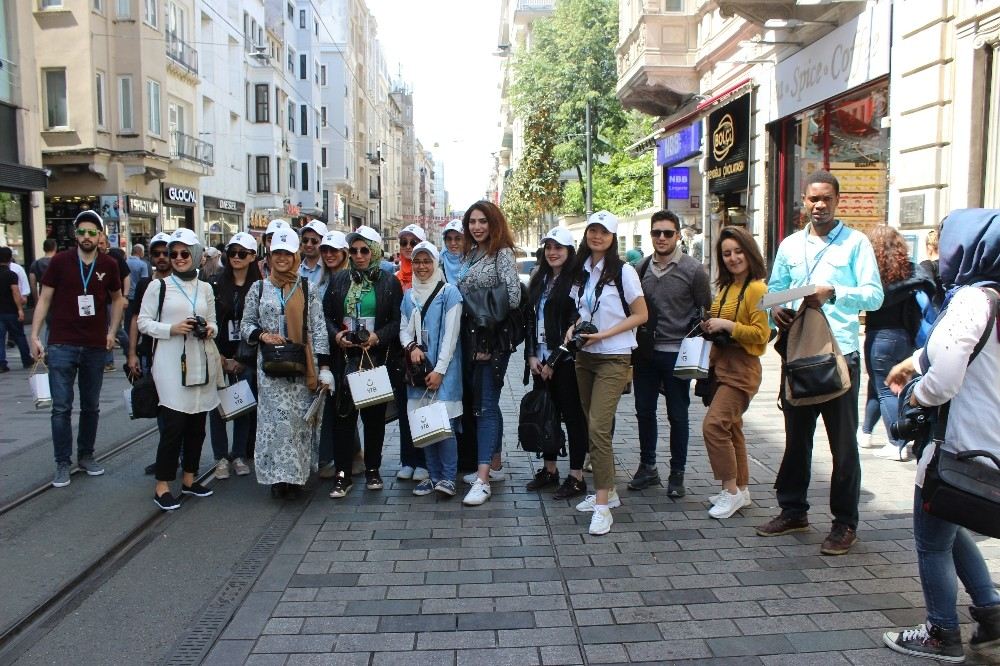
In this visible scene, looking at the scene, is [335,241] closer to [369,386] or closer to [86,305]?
[369,386]

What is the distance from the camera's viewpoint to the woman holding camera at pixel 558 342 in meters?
5.52

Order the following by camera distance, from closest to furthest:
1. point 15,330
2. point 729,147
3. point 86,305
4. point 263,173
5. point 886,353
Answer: point 86,305, point 886,353, point 15,330, point 729,147, point 263,173

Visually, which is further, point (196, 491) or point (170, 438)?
point (196, 491)

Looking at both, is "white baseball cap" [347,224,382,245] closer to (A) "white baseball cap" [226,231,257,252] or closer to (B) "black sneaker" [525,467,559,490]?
(A) "white baseball cap" [226,231,257,252]

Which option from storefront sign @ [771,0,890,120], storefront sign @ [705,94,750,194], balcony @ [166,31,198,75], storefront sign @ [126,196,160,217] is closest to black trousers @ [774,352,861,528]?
storefront sign @ [771,0,890,120]

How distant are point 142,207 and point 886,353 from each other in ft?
83.0

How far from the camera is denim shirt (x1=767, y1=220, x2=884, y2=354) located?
4441 mm

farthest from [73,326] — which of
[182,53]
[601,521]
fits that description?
[182,53]

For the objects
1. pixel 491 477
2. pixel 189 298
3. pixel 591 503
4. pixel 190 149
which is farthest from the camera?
pixel 190 149

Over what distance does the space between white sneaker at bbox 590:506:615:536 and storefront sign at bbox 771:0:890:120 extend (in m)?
9.20

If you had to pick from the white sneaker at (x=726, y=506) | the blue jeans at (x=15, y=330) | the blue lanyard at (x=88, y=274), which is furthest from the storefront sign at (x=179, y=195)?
the white sneaker at (x=726, y=506)

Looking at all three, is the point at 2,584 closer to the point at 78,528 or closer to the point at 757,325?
the point at 78,528

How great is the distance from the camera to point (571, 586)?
4.17 metres

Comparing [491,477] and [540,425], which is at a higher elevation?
[540,425]
